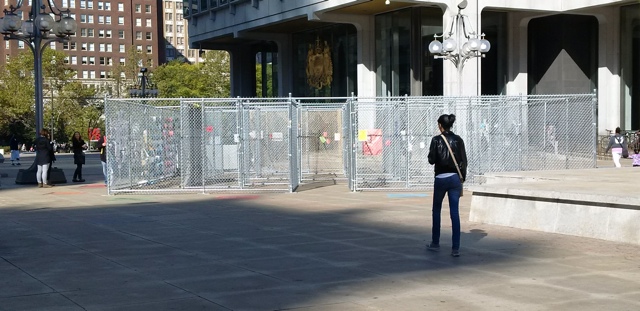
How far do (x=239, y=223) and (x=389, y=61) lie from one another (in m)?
28.5

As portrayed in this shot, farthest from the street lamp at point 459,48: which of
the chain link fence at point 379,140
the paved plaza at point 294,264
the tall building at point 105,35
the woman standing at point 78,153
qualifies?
the tall building at point 105,35

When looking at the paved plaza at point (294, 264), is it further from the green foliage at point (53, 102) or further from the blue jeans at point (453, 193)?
the green foliage at point (53, 102)

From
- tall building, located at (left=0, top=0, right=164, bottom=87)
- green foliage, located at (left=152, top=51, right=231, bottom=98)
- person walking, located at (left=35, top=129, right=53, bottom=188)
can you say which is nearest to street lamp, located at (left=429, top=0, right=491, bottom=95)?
person walking, located at (left=35, top=129, right=53, bottom=188)

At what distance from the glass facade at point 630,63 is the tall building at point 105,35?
106818 millimetres

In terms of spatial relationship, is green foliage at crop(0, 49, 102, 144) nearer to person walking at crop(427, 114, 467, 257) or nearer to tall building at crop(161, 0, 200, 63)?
tall building at crop(161, 0, 200, 63)

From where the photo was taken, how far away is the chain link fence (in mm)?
21125

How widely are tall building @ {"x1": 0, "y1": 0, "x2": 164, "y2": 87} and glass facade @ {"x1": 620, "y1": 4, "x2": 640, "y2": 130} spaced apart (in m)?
107

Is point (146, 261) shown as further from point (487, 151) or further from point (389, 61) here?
point (389, 61)

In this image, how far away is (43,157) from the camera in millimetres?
23609

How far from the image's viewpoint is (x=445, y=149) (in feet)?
34.6

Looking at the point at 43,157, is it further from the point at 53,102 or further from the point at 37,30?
the point at 53,102

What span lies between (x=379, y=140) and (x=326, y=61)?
25.6 metres

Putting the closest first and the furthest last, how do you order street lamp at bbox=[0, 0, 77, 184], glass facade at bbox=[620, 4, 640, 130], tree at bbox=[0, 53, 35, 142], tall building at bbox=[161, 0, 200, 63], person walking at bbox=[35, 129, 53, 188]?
person walking at bbox=[35, 129, 53, 188]
street lamp at bbox=[0, 0, 77, 184]
glass facade at bbox=[620, 4, 640, 130]
tree at bbox=[0, 53, 35, 142]
tall building at bbox=[161, 0, 200, 63]

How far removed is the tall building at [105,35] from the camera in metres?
137
